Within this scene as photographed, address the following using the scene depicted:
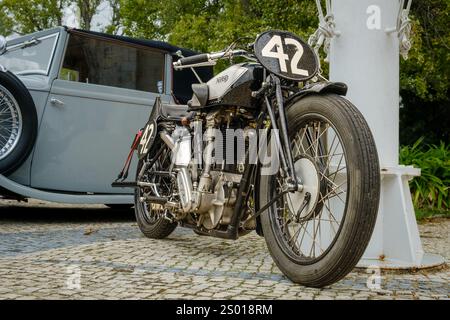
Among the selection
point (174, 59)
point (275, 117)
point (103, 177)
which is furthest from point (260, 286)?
point (174, 59)

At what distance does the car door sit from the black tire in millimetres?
3571

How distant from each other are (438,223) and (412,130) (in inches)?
383

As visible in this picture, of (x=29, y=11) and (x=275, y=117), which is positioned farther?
(x=29, y=11)

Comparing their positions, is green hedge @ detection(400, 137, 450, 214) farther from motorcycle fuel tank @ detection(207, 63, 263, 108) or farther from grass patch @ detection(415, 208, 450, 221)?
motorcycle fuel tank @ detection(207, 63, 263, 108)

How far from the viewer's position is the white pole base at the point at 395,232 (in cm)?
371

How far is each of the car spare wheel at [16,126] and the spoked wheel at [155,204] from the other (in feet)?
4.56

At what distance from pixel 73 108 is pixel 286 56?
3.33 meters

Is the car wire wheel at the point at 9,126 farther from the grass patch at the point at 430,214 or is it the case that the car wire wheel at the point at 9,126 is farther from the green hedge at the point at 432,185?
the green hedge at the point at 432,185

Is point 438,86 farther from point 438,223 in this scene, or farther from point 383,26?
point 383,26

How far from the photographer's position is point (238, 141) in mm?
3547

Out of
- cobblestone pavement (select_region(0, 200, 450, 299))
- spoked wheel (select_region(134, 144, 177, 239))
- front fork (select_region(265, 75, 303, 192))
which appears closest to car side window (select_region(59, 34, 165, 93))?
cobblestone pavement (select_region(0, 200, 450, 299))

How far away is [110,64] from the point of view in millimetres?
6332

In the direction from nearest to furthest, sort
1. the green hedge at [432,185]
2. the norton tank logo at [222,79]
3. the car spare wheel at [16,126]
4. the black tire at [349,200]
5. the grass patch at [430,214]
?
1. the black tire at [349,200]
2. the norton tank logo at [222,79]
3. the car spare wheel at [16,126]
4. the grass patch at [430,214]
5. the green hedge at [432,185]

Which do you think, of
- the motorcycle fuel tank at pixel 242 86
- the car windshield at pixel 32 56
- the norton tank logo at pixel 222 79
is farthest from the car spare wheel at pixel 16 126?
the motorcycle fuel tank at pixel 242 86
